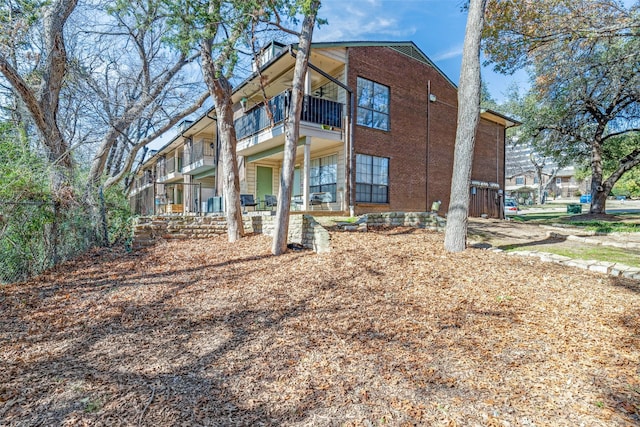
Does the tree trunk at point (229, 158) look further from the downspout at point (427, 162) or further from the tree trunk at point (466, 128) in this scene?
the downspout at point (427, 162)

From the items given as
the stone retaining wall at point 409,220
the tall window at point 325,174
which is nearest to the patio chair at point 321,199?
the tall window at point 325,174

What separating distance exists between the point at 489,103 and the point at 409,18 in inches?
1030

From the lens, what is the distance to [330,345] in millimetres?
3416

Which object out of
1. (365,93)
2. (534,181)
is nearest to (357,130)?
(365,93)

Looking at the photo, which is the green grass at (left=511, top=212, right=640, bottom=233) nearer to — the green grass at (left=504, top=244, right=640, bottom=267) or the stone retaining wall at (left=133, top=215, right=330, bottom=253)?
the green grass at (left=504, top=244, right=640, bottom=267)

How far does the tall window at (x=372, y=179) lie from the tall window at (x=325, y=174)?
3.06ft

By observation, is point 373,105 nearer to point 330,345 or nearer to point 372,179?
point 372,179

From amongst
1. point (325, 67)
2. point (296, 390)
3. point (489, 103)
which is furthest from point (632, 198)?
point (296, 390)

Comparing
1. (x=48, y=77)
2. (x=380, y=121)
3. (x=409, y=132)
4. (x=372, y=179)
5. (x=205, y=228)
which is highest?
(x=380, y=121)

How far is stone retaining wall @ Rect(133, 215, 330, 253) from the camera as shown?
7.48m

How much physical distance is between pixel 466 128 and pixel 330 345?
212 inches

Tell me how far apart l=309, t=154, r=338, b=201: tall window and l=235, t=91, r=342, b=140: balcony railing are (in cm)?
161

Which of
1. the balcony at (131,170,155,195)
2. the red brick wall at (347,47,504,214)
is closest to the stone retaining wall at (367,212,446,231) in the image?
the red brick wall at (347,47,504,214)

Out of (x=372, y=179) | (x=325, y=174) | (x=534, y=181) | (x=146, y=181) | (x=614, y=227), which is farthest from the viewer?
(x=534, y=181)
